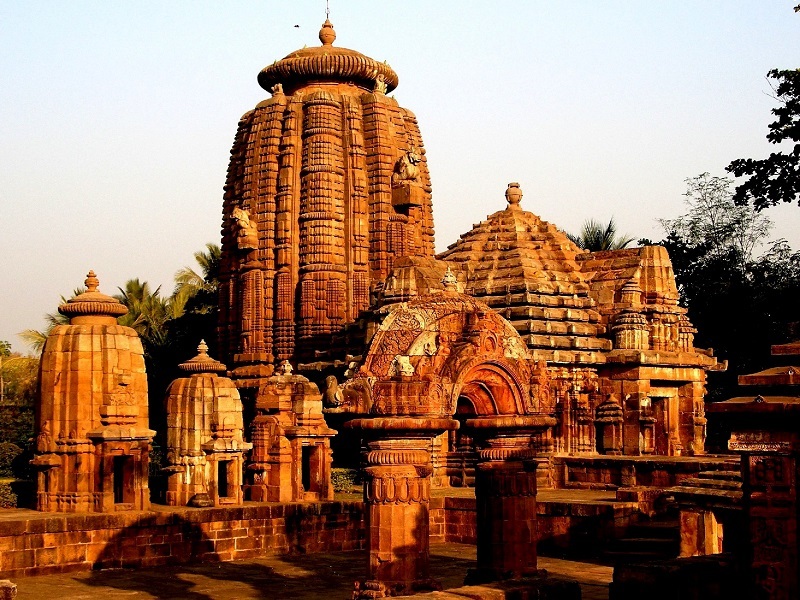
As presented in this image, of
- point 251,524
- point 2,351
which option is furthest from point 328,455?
point 2,351

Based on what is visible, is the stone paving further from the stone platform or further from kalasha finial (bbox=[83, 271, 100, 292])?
kalasha finial (bbox=[83, 271, 100, 292])

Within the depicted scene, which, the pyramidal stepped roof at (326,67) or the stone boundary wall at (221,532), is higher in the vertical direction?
the pyramidal stepped roof at (326,67)

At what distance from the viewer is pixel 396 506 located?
12.8 meters

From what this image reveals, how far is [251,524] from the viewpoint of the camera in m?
22.5

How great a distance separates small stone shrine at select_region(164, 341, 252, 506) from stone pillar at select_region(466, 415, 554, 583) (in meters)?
10.7

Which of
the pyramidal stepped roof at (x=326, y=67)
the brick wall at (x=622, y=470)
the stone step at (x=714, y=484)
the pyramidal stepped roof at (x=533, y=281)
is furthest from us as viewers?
the pyramidal stepped roof at (x=326, y=67)

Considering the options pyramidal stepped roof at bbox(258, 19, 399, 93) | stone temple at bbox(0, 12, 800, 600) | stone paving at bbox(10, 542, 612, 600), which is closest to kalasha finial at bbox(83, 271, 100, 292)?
stone temple at bbox(0, 12, 800, 600)

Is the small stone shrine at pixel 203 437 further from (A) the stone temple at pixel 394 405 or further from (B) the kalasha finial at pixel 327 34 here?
(B) the kalasha finial at pixel 327 34

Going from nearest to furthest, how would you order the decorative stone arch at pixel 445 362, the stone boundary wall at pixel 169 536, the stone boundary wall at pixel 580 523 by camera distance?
the decorative stone arch at pixel 445 362, the stone boundary wall at pixel 169 536, the stone boundary wall at pixel 580 523

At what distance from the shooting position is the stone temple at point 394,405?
12875 mm

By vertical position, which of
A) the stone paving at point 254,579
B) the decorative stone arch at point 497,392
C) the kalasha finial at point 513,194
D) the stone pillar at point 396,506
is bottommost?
the stone paving at point 254,579

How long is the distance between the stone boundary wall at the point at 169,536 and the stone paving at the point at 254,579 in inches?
13.9

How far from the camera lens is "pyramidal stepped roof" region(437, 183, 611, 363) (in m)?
32.4

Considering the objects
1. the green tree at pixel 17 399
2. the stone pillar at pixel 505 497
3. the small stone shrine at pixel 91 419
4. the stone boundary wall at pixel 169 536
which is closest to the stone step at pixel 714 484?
the stone pillar at pixel 505 497
